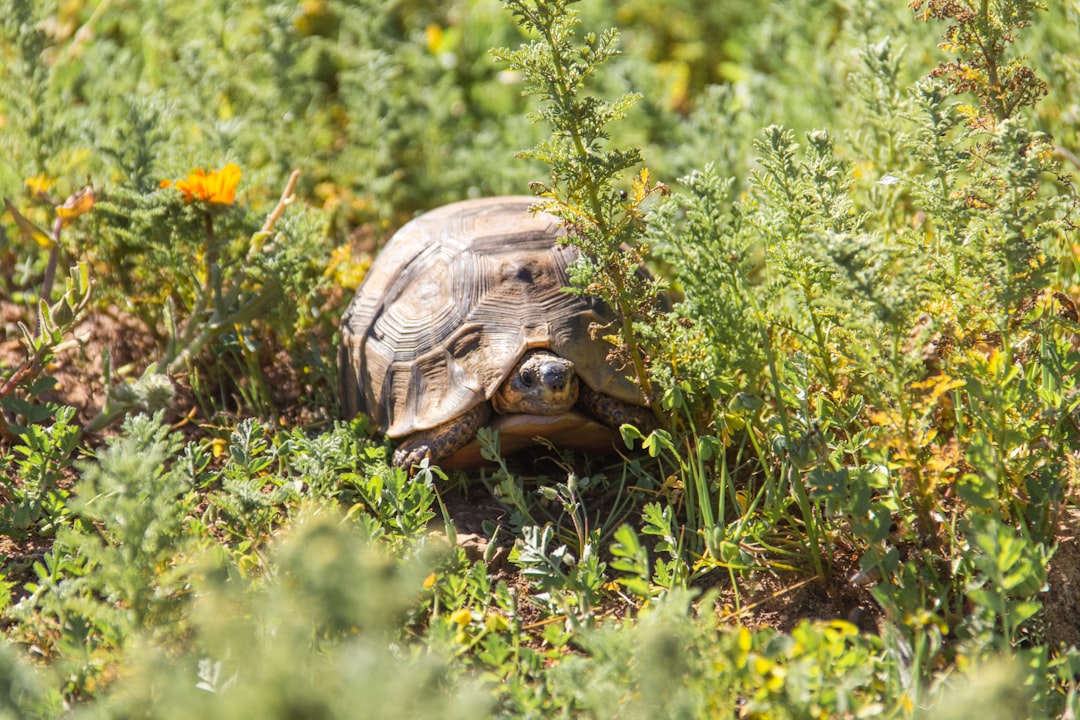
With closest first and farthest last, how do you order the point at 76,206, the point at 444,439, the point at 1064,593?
the point at 1064,593 < the point at 444,439 < the point at 76,206

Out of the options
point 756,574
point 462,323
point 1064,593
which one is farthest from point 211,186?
point 1064,593

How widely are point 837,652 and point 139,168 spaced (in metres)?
3.24

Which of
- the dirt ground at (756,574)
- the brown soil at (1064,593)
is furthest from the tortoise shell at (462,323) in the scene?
the brown soil at (1064,593)

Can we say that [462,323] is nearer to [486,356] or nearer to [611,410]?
[486,356]

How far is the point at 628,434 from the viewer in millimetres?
3152

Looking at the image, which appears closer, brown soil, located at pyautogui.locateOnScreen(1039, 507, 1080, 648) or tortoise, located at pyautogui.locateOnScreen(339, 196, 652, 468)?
brown soil, located at pyautogui.locateOnScreen(1039, 507, 1080, 648)

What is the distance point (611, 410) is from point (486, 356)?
51 cm

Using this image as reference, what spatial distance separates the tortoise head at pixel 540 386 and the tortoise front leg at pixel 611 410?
0.38 feet

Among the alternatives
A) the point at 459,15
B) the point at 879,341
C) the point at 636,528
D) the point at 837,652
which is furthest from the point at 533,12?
the point at 459,15

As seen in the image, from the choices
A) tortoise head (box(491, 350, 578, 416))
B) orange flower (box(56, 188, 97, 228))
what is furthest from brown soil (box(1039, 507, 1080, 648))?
orange flower (box(56, 188, 97, 228))

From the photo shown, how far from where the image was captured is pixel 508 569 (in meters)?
3.10

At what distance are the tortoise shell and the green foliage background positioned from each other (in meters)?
0.21

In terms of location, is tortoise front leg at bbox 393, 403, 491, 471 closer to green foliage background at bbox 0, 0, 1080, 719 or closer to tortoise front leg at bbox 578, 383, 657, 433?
green foliage background at bbox 0, 0, 1080, 719

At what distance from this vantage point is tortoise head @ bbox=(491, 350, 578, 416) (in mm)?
3225
